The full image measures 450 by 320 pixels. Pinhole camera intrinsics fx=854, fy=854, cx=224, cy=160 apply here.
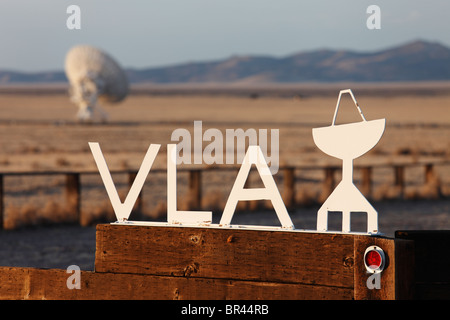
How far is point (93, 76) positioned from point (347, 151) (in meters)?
58.4

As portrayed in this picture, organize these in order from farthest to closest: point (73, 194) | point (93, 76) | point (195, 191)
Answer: point (93, 76), point (195, 191), point (73, 194)

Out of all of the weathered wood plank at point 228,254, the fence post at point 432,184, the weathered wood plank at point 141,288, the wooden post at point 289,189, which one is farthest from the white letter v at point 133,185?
the fence post at point 432,184

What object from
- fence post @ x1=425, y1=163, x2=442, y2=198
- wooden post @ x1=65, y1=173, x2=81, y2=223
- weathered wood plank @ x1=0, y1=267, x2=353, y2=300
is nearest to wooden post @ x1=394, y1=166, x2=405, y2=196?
fence post @ x1=425, y1=163, x2=442, y2=198

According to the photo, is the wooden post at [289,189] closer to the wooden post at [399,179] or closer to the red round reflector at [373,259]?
the wooden post at [399,179]

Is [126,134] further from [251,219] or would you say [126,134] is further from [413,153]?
[251,219]

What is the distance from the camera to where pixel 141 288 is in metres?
3.95

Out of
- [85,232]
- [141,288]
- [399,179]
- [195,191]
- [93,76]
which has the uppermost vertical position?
[93,76]

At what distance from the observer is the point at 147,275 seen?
3957 mm

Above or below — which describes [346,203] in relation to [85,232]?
above

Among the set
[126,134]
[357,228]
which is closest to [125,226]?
[357,228]

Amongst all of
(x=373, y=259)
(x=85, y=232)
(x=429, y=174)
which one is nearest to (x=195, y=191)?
(x=85, y=232)

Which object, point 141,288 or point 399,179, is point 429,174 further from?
point 141,288
